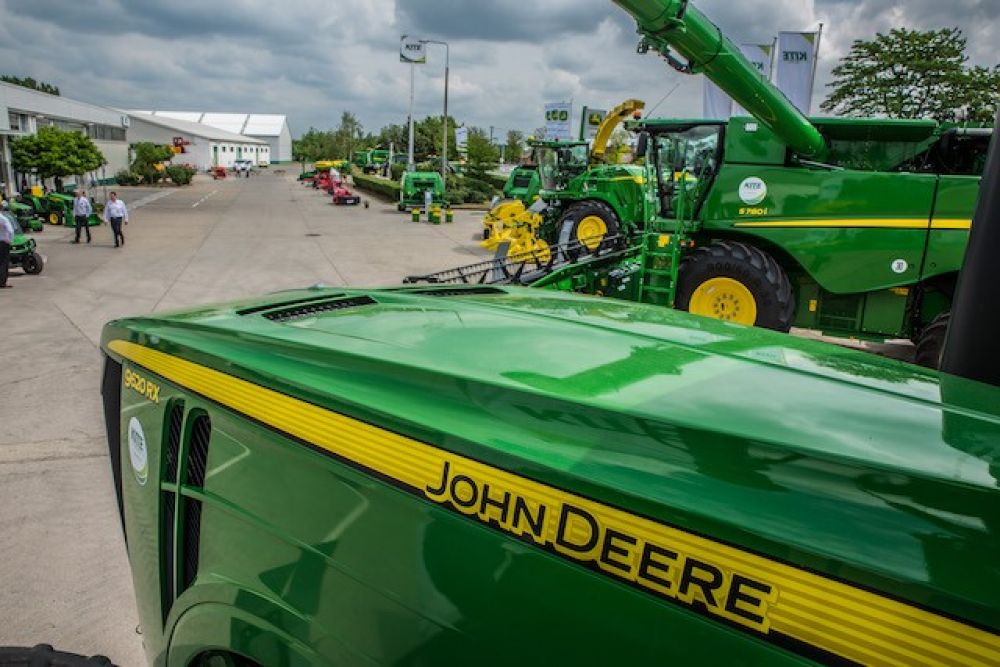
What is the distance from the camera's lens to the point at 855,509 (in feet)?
3.43

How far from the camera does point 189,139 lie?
8538 cm

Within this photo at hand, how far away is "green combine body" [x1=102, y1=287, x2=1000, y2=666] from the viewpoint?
101 centimetres

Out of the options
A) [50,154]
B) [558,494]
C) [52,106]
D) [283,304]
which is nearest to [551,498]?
[558,494]

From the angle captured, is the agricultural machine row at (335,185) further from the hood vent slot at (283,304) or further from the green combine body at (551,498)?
the green combine body at (551,498)

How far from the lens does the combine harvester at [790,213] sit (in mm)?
7543

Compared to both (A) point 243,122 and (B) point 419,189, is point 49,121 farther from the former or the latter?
(A) point 243,122

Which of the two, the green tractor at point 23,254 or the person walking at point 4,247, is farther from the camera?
the green tractor at point 23,254

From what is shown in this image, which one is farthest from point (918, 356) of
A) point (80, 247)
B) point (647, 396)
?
point (80, 247)

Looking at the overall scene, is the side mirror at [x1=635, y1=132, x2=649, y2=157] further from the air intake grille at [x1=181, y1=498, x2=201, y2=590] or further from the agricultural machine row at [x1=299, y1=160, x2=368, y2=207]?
the agricultural machine row at [x1=299, y1=160, x2=368, y2=207]

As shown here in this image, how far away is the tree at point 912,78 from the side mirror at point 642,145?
21.6 meters

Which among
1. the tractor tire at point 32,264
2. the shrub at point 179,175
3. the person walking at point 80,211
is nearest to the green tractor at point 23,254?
the tractor tire at point 32,264

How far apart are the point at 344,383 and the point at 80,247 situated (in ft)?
65.1

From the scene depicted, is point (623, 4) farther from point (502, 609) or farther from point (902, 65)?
point (902, 65)

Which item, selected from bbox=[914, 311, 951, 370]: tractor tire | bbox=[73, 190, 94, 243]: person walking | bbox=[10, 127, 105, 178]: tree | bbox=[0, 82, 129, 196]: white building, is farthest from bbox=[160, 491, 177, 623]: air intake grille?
bbox=[10, 127, 105, 178]: tree
